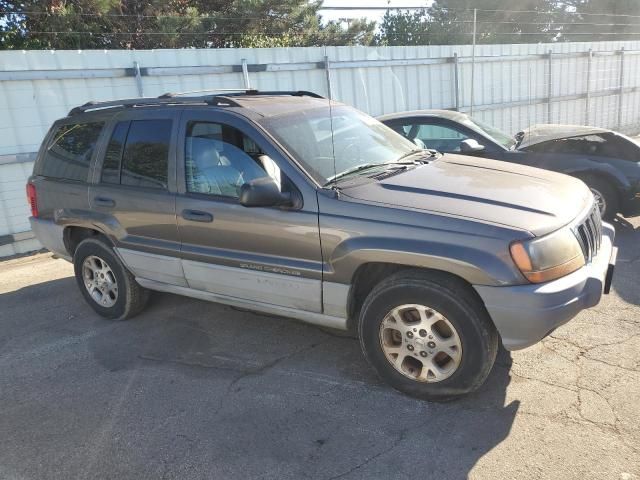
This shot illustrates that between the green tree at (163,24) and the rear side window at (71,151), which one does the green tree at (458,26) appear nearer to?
the green tree at (163,24)

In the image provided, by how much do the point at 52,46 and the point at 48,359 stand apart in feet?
46.1

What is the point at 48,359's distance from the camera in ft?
13.6

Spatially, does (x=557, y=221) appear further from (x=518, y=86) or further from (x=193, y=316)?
(x=518, y=86)

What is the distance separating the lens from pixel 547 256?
2.83 m

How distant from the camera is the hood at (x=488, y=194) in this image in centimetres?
296

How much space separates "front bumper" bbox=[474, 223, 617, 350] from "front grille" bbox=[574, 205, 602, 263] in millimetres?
233

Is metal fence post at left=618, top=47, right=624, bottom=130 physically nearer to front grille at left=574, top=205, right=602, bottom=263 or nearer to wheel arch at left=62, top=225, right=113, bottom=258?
front grille at left=574, top=205, right=602, bottom=263

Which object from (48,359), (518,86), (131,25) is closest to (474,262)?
(48,359)

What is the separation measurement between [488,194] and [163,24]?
51.4 ft

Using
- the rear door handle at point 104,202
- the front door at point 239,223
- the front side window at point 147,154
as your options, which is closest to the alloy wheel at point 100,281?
the rear door handle at point 104,202

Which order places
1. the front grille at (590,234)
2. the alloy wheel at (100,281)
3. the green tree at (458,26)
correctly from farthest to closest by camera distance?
the green tree at (458,26) < the alloy wheel at (100,281) < the front grille at (590,234)

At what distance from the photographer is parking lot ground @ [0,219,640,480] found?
107 inches

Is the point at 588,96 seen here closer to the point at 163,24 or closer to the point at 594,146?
the point at 594,146

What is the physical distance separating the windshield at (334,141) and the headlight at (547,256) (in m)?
1.30
